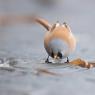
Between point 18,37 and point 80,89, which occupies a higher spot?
point 18,37

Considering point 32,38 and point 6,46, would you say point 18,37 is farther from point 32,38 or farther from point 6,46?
point 6,46

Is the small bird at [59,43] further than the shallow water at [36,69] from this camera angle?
Yes

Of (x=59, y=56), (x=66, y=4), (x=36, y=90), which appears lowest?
(x=36, y=90)

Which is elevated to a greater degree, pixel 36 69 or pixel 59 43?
pixel 59 43

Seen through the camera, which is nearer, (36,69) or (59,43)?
(36,69)

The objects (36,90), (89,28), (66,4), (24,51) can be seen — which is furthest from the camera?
(66,4)

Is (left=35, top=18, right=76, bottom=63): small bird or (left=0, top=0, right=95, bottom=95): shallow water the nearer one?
(left=0, top=0, right=95, bottom=95): shallow water

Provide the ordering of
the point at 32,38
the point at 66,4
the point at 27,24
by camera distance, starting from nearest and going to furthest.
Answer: the point at 32,38
the point at 27,24
the point at 66,4

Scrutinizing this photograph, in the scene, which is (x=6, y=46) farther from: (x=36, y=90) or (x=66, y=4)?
(x=66, y=4)

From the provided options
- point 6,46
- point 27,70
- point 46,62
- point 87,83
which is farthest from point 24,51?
point 87,83

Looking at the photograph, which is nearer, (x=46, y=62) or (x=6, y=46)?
(x=46, y=62)
